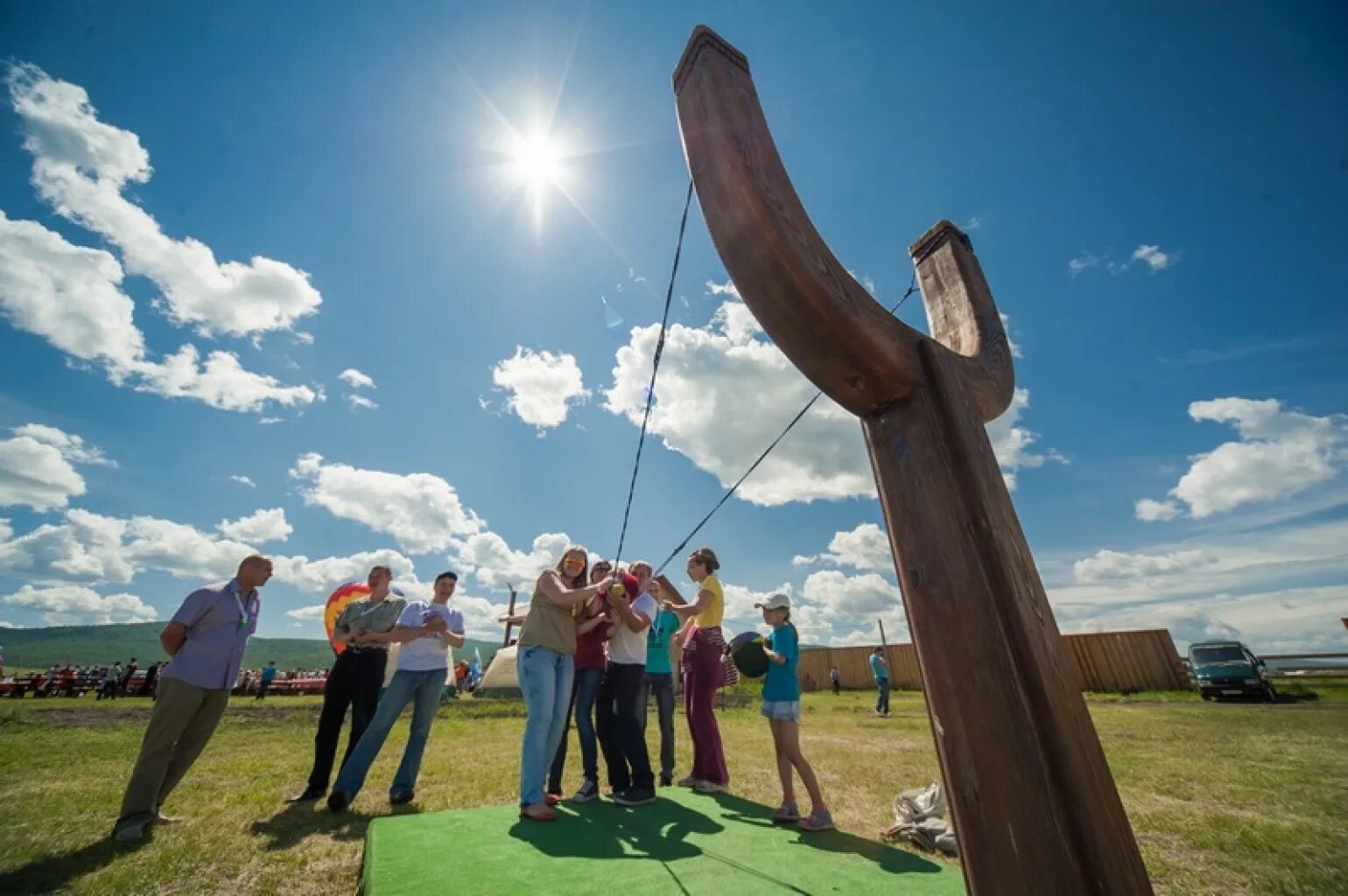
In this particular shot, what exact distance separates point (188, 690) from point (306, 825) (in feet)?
4.12

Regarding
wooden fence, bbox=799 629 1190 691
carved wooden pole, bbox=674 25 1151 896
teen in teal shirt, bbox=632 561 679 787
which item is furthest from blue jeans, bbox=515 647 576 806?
wooden fence, bbox=799 629 1190 691

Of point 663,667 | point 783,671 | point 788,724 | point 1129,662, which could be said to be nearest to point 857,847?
point 788,724

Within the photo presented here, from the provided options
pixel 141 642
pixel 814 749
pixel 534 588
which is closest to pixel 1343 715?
pixel 814 749

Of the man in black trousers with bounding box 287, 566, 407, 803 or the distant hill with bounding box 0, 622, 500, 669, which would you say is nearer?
the man in black trousers with bounding box 287, 566, 407, 803

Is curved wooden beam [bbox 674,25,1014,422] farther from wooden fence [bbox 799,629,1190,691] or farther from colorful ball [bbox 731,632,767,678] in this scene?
wooden fence [bbox 799,629,1190,691]

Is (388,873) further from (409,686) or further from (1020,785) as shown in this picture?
(1020,785)

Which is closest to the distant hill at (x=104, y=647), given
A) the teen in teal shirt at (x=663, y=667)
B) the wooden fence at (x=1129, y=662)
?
the wooden fence at (x=1129, y=662)

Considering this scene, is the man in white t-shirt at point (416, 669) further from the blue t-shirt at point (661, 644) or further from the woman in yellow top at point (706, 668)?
the woman in yellow top at point (706, 668)

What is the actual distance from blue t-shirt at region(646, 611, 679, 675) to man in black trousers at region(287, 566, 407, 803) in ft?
7.55

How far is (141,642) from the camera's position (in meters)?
176

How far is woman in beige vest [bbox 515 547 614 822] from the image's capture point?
11.4ft

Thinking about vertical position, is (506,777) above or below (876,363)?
below

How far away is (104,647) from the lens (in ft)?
556

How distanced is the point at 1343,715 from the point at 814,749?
1188 centimetres
